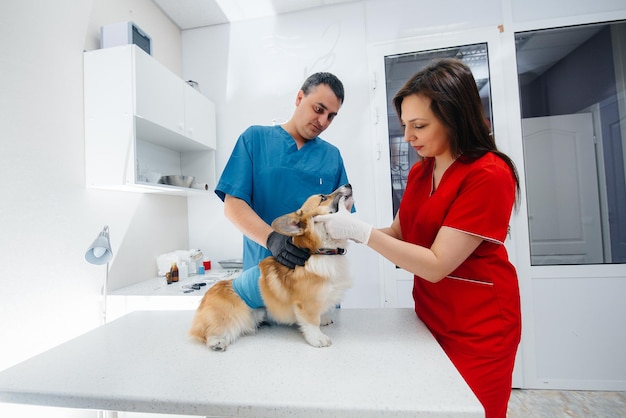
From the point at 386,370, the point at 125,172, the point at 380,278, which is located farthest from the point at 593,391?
the point at 125,172

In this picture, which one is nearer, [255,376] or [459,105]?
[255,376]

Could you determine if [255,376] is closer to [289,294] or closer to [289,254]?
[289,294]

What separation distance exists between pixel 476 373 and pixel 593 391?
7.82ft

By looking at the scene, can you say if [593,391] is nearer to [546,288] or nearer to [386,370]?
[546,288]

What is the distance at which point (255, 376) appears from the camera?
771 mm

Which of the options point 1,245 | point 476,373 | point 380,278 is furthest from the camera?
point 380,278

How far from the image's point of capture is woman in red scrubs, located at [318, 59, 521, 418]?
92 centimetres

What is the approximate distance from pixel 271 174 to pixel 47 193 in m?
1.34

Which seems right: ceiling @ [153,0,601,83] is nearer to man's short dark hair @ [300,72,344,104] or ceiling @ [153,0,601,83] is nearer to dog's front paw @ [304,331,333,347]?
man's short dark hair @ [300,72,344,104]

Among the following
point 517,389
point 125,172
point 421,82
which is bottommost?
point 517,389

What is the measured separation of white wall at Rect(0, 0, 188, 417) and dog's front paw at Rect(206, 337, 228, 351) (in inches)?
49.8

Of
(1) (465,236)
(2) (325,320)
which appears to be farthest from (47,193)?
(1) (465,236)

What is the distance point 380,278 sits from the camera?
263 centimetres

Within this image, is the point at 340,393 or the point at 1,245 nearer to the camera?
the point at 340,393
